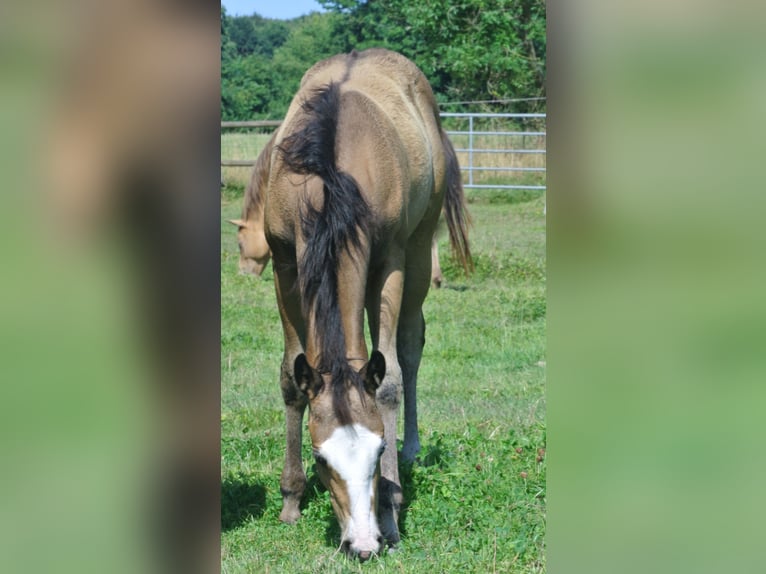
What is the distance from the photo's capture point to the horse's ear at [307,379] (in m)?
3.94

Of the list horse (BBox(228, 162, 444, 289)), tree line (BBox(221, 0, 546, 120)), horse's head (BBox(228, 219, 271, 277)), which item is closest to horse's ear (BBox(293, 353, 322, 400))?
horse (BBox(228, 162, 444, 289))

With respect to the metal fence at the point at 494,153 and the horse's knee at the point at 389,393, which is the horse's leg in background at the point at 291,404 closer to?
the horse's knee at the point at 389,393

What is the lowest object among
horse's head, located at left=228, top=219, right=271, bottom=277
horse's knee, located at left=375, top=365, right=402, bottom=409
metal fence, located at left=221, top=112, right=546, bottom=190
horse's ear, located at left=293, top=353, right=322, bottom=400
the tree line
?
horse's head, located at left=228, top=219, right=271, bottom=277

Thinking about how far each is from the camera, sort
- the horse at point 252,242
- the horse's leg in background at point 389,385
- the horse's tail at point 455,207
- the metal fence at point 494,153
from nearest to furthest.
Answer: the horse's leg in background at point 389,385, the horse's tail at point 455,207, the horse at point 252,242, the metal fence at point 494,153

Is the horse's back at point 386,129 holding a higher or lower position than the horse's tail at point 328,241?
higher

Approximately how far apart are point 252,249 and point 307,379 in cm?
837

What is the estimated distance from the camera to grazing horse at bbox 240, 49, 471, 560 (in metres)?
3.85

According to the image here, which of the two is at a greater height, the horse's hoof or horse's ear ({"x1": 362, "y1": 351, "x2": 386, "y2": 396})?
horse's ear ({"x1": 362, "y1": 351, "x2": 386, "y2": 396})

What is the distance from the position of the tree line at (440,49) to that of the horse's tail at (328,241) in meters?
17.0

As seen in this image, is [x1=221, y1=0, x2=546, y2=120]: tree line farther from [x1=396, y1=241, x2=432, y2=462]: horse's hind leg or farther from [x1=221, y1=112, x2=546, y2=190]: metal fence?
[x1=396, y1=241, x2=432, y2=462]: horse's hind leg
